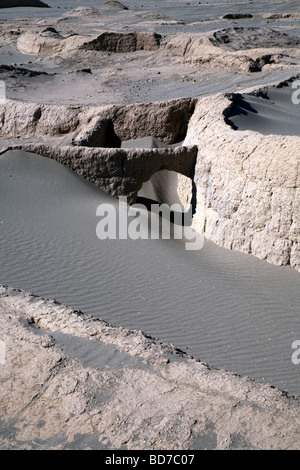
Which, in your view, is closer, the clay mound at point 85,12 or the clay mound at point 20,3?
the clay mound at point 85,12

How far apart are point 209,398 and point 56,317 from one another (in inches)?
68.2

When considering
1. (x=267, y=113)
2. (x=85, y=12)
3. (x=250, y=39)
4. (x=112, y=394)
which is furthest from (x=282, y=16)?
(x=112, y=394)

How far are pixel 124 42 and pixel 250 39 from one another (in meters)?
4.55

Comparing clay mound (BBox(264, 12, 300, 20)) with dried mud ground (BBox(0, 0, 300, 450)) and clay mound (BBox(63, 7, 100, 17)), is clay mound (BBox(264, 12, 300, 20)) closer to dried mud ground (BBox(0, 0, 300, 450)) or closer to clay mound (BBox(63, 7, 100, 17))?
clay mound (BBox(63, 7, 100, 17))

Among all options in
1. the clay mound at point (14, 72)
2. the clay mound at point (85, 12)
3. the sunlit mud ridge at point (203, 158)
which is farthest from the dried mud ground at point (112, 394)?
the clay mound at point (85, 12)

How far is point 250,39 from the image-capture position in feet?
65.3

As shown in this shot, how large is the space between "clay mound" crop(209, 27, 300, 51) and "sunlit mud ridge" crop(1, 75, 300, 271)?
720cm

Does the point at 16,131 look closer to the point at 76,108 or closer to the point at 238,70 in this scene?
the point at 76,108

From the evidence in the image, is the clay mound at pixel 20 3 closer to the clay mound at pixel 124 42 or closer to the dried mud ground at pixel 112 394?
the clay mound at pixel 124 42

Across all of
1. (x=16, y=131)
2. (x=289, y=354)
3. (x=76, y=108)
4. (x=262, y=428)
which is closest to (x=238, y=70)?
(x=76, y=108)

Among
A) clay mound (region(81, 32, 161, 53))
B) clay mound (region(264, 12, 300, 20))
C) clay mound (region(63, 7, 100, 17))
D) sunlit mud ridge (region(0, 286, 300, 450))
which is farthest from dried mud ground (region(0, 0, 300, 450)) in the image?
clay mound (region(63, 7, 100, 17))

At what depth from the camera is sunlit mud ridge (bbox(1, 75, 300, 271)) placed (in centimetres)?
717

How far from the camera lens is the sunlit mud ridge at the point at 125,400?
355 centimetres

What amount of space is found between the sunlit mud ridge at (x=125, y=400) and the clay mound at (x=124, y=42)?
666 inches
